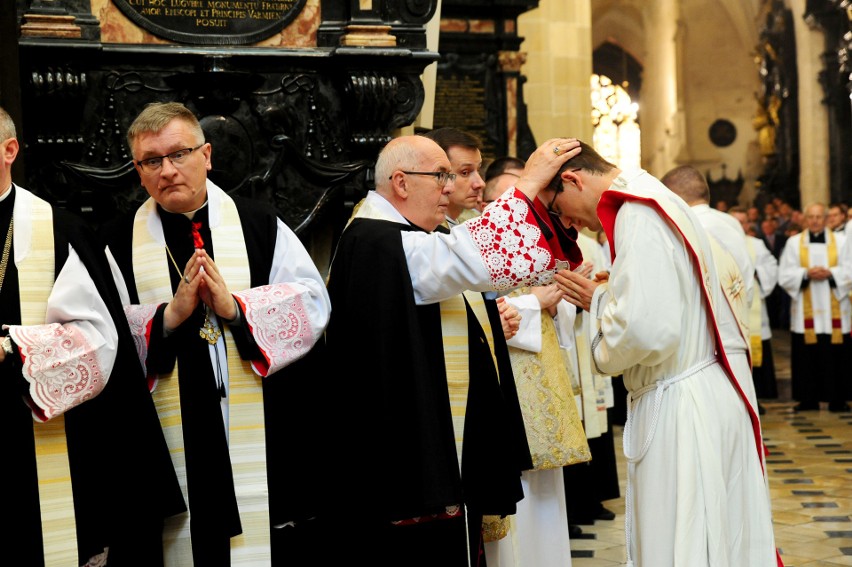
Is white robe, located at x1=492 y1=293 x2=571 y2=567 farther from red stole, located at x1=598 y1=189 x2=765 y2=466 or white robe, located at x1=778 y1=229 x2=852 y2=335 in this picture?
white robe, located at x1=778 y1=229 x2=852 y2=335

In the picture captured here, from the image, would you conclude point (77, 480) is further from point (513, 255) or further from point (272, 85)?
point (272, 85)

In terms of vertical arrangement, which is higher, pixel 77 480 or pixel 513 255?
pixel 513 255

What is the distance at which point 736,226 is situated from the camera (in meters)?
9.59

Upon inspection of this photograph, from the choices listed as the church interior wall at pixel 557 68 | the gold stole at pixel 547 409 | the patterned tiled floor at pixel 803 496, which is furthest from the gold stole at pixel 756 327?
the gold stole at pixel 547 409

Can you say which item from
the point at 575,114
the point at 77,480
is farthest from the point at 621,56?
the point at 77,480

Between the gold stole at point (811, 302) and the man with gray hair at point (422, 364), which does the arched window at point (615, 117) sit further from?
the man with gray hair at point (422, 364)

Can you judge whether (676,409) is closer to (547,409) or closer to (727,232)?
(547,409)

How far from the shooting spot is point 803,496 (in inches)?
309

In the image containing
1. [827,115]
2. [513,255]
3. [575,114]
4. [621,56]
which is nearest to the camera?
[513,255]

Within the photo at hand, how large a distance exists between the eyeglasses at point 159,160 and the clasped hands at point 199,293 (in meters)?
0.33

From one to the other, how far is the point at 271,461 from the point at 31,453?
81 cm

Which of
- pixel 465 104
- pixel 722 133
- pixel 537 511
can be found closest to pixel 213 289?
pixel 537 511

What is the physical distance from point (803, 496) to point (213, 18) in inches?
195

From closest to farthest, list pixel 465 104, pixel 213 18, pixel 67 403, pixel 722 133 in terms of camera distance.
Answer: pixel 67 403
pixel 213 18
pixel 465 104
pixel 722 133
